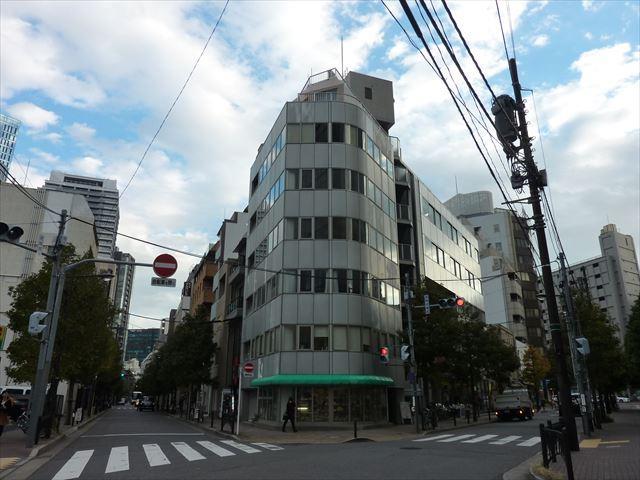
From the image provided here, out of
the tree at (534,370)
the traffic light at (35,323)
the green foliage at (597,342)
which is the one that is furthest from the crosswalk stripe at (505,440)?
the tree at (534,370)

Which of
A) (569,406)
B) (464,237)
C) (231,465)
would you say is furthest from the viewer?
(464,237)

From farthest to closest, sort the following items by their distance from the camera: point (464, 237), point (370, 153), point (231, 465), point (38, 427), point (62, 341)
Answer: point (464, 237)
point (370, 153)
point (62, 341)
point (38, 427)
point (231, 465)

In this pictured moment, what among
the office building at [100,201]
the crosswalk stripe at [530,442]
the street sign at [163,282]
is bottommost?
the crosswalk stripe at [530,442]

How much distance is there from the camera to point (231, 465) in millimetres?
12398

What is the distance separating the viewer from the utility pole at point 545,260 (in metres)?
13.9

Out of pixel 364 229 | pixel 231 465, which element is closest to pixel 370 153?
pixel 364 229

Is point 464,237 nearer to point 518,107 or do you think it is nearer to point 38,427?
point 518,107

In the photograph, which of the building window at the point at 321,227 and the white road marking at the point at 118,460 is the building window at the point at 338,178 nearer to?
the building window at the point at 321,227

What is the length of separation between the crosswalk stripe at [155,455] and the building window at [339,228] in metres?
16.7

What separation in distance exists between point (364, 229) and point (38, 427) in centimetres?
2110

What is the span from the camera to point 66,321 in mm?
22359

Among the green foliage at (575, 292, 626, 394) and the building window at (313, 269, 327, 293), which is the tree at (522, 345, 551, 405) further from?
the building window at (313, 269, 327, 293)

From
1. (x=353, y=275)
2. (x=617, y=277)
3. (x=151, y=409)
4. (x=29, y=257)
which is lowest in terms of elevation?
(x=151, y=409)

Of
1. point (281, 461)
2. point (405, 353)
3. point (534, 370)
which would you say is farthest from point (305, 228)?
point (534, 370)
